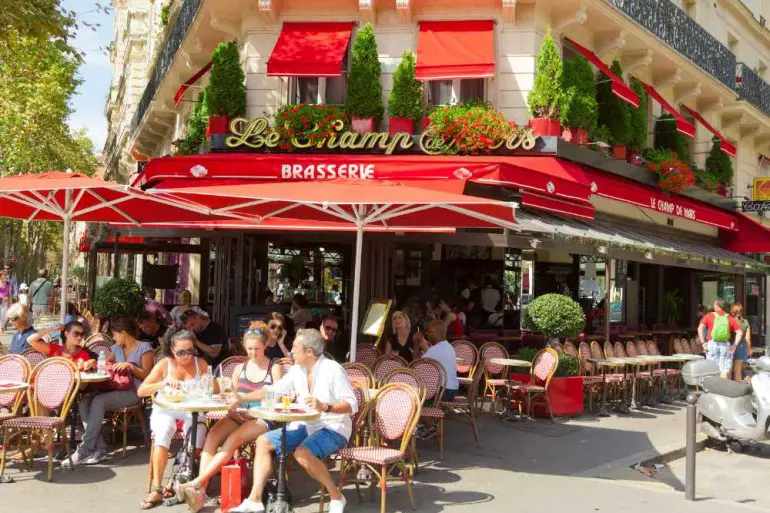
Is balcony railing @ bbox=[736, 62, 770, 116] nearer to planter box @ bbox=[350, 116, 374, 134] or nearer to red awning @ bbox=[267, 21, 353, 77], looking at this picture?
planter box @ bbox=[350, 116, 374, 134]

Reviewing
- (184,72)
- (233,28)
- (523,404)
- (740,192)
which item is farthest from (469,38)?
(740,192)

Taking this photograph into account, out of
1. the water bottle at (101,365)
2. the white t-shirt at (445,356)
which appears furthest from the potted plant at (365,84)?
the water bottle at (101,365)

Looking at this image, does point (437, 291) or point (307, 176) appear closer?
point (307, 176)

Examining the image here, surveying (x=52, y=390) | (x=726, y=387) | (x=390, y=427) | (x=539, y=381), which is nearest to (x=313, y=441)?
(x=390, y=427)

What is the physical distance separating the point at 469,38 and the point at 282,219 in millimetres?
5087

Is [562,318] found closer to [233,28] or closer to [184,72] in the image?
[233,28]

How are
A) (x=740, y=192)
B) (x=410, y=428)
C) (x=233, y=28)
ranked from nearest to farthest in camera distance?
(x=410, y=428) → (x=233, y=28) → (x=740, y=192)

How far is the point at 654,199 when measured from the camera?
17.3m

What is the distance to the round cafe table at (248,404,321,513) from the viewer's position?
5848 millimetres

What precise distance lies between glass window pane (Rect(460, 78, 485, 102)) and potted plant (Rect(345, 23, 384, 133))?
1.49m

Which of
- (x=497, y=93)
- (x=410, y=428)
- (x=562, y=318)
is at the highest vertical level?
(x=497, y=93)

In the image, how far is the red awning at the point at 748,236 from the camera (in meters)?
22.4

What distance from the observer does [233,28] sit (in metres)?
15.7

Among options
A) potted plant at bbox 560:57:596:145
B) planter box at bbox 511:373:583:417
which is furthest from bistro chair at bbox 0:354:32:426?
potted plant at bbox 560:57:596:145
